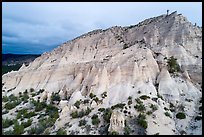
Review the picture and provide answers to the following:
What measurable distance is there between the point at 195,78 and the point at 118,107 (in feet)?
31.8

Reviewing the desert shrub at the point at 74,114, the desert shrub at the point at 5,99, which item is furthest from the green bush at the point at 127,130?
the desert shrub at the point at 5,99

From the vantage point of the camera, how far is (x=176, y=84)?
31.6m

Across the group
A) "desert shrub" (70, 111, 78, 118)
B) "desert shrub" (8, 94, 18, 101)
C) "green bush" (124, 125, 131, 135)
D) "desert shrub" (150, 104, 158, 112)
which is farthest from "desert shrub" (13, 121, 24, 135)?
"desert shrub" (150, 104, 158, 112)

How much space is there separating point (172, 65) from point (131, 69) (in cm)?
455

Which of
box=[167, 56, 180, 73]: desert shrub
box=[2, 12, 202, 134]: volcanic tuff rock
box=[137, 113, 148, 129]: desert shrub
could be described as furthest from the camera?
box=[167, 56, 180, 73]: desert shrub

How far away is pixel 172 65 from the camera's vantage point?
34.8 m

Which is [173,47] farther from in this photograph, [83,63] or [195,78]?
[83,63]

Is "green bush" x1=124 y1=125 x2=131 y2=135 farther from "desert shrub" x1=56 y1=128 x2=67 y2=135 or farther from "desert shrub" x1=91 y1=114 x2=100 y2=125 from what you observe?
"desert shrub" x1=56 y1=128 x2=67 y2=135

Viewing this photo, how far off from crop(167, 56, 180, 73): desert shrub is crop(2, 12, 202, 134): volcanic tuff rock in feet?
1.54

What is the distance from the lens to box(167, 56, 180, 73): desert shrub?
34.2m

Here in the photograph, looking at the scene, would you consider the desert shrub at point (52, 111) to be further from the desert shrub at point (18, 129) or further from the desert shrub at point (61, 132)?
the desert shrub at point (61, 132)

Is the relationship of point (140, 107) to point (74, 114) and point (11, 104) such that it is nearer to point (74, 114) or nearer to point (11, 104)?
point (74, 114)

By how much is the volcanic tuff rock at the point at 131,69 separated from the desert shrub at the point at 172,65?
1.54 feet

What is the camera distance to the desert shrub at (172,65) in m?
34.2
